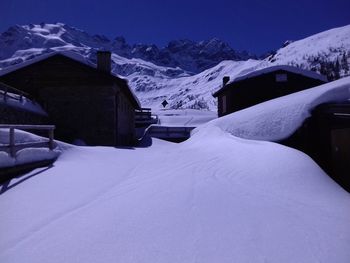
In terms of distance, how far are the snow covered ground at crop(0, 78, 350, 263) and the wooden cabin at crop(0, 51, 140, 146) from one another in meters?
11.7

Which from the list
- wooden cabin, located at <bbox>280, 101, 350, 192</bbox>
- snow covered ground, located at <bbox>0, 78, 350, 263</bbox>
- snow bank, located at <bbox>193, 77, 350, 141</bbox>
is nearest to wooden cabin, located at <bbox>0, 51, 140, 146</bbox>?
snow bank, located at <bbox>193, 77, 350, 141</bbox>

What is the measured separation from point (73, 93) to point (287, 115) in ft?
47.5

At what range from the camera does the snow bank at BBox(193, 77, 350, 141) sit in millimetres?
9703

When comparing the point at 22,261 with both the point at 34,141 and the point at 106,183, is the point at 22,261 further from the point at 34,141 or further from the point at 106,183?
the point at 34,141

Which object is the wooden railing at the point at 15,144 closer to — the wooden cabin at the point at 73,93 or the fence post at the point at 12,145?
the fence post at the point at 12,145

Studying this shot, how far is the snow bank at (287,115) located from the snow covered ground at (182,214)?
0.50 meters

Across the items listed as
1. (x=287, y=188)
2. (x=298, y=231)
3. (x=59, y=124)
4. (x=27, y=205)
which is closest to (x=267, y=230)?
(x=298, y=231)

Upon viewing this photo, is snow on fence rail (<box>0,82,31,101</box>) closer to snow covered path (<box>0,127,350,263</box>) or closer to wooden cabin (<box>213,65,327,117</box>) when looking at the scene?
snow covered path (<box>0,127,350,263</box>)

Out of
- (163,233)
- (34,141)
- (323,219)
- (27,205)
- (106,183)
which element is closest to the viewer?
(163,233)

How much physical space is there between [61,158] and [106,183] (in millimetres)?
3692

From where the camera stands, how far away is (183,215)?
5285 mm

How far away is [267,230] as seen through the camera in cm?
468

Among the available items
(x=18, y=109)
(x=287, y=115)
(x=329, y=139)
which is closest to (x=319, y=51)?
(x=18, y=109)

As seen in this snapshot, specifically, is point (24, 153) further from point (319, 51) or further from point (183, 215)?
point (319, 51)
